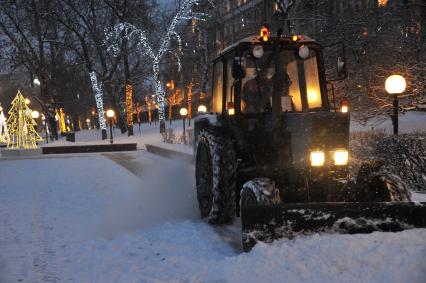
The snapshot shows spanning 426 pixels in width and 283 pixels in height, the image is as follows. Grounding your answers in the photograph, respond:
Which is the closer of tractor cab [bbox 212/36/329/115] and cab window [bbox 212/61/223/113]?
tractor cab [bbox 212/36/329/115]

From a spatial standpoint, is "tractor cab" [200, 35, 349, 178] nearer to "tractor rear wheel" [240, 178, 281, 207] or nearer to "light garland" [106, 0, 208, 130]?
"tractor rear wheel" [240, 178, 281, 207]

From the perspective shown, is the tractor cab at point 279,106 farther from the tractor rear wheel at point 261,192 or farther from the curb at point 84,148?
the curb at point 84,148

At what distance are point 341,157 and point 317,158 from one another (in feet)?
1.01

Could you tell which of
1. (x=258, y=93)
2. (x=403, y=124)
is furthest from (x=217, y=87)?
(x=403, y=124)

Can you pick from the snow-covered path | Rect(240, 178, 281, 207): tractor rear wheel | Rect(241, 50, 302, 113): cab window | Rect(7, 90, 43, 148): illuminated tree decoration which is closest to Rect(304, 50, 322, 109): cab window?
Rect(241, 50, 302, 113): cab window

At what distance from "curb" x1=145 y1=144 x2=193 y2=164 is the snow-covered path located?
6000mm

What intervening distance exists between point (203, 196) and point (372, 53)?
13.9 metres

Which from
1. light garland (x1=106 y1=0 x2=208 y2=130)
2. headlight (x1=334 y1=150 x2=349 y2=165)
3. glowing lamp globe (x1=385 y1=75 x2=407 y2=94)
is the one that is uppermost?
light garland (x1=106 y1=0 x2=208 y2=130)

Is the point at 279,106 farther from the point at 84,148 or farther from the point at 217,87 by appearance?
the point at 84,148

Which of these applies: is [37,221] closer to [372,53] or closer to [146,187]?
[146,187]

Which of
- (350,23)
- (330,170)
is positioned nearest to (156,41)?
(350,23)

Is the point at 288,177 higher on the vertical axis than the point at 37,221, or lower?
higher

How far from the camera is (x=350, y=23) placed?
2166cm

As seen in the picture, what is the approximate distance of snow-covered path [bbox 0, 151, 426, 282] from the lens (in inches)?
179
